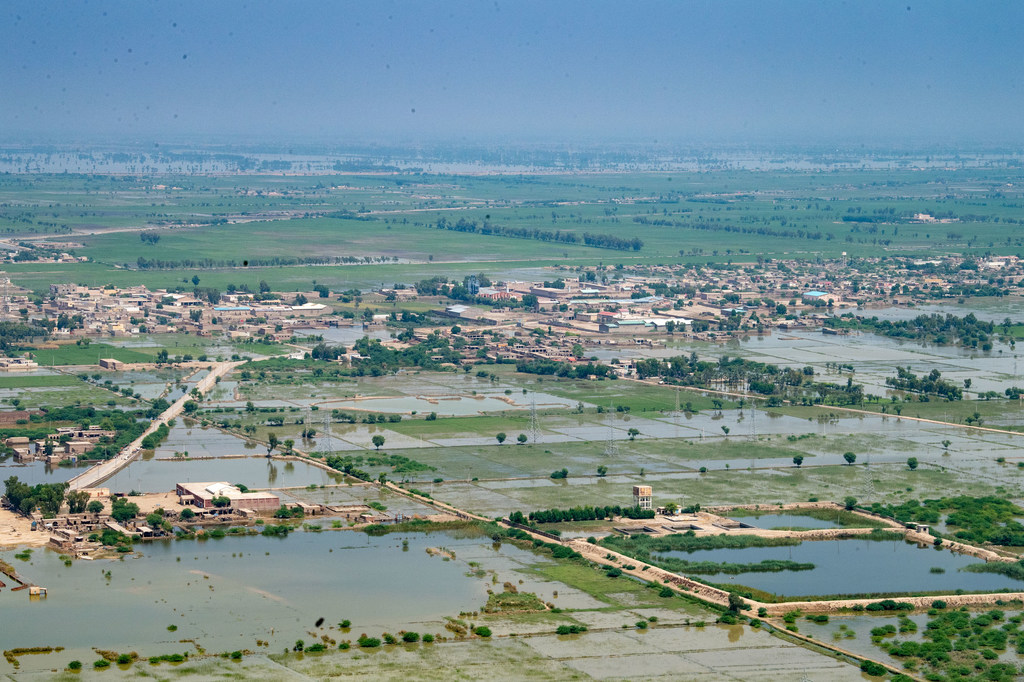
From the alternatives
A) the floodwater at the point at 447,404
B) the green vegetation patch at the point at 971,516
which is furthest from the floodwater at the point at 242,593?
the floodwater at the point at 447,404

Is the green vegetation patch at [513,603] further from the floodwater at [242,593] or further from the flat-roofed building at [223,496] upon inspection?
the flat-roofed building at [223,496]

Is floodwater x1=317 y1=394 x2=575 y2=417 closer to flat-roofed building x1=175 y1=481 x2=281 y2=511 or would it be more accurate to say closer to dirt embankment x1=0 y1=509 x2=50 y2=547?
flat-roofed building x1=175 y1=481 x2=281 y2=511

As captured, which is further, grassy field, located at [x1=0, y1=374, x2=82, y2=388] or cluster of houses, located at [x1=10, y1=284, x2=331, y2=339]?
cluster of houses, located at [x1=10, y1=284, x2=331, y2=339]

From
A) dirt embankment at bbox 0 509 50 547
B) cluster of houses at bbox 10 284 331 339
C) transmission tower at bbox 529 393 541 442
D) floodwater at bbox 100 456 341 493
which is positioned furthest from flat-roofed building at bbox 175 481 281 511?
cluster of houses at bbox 10 284 331 339

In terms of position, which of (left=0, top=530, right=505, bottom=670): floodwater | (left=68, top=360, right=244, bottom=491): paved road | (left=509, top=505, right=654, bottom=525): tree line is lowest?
(left=0, top=530, right=505, bottom=670): floodwater

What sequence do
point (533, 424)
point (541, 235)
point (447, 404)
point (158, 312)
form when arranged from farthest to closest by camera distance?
point (541, 235) → point (158, 312) → point (447, 404) → point (533, 424)

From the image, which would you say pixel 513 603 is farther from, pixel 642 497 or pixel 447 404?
pixel 447 404

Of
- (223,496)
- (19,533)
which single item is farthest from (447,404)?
(19,533)
